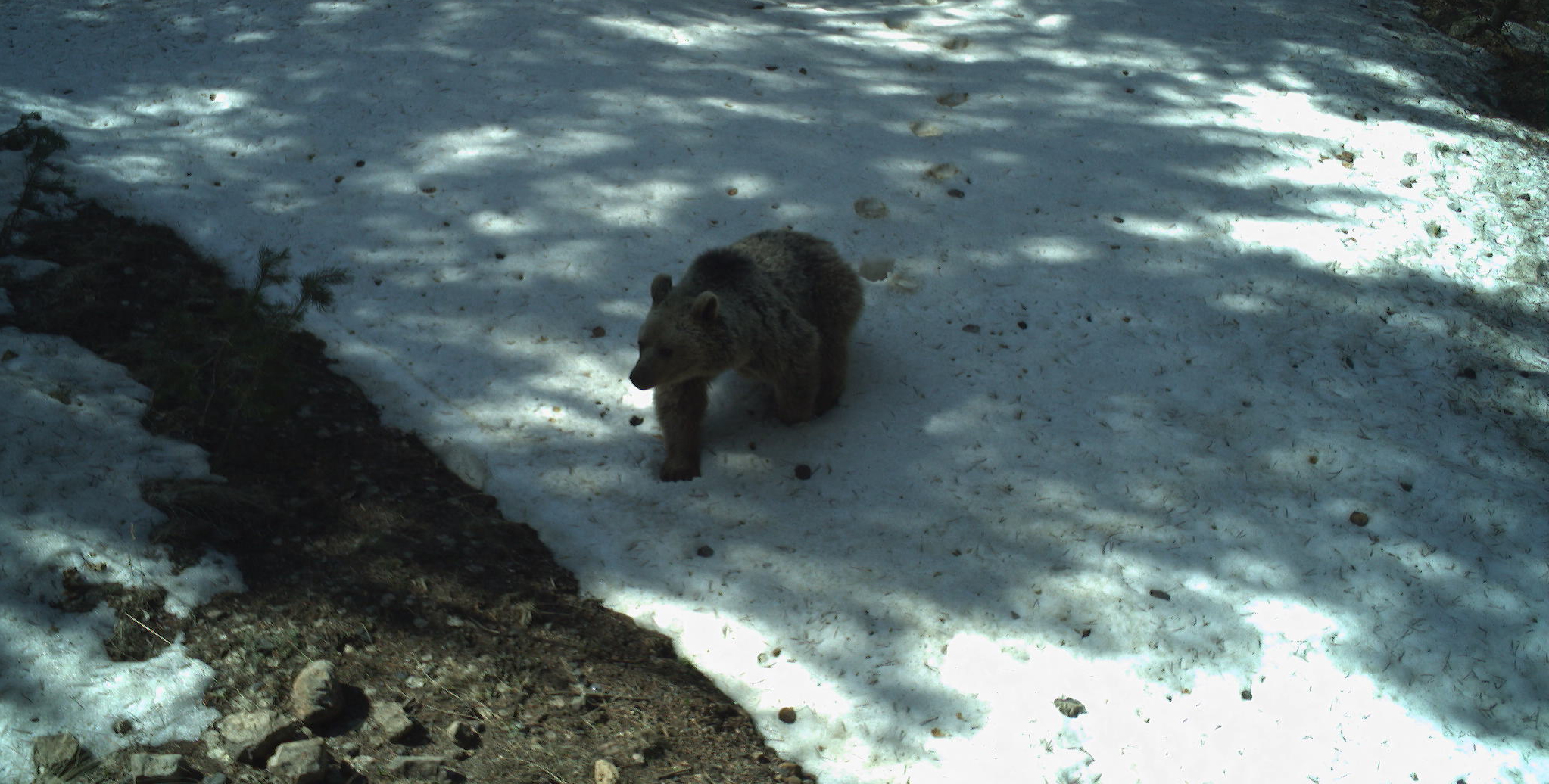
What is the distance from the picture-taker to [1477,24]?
812 centimetres

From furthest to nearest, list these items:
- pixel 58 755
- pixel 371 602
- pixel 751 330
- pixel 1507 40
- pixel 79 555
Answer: pixel 1507 40
pixel 751 330
pixel 371 602
pixel 79 555
pixel 58 755

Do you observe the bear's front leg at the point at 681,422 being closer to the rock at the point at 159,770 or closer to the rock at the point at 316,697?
the rock at the point at 316,697

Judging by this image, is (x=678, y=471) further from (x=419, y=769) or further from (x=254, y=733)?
(x=254, y=733)

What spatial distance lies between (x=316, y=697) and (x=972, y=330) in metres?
3.90

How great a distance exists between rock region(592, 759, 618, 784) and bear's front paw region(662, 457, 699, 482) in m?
1.74

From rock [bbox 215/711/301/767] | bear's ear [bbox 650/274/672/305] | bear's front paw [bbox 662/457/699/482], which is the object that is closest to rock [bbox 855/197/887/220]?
bear's ear [bbox 650/274/672/305]

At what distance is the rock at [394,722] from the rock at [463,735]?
0.11 metres

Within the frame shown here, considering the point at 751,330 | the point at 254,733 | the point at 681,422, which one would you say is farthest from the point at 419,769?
the point at 751,330

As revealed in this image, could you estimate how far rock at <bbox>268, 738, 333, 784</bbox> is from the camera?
118 inches

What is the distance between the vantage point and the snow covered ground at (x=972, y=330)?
392 centimetres

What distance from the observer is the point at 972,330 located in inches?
221

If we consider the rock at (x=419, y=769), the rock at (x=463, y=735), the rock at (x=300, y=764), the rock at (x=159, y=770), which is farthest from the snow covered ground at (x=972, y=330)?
the rock at (x=463, y=735)

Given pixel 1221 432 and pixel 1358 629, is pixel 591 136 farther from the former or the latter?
pixel 1358 629

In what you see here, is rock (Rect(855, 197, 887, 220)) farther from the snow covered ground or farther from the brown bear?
the brown bear
